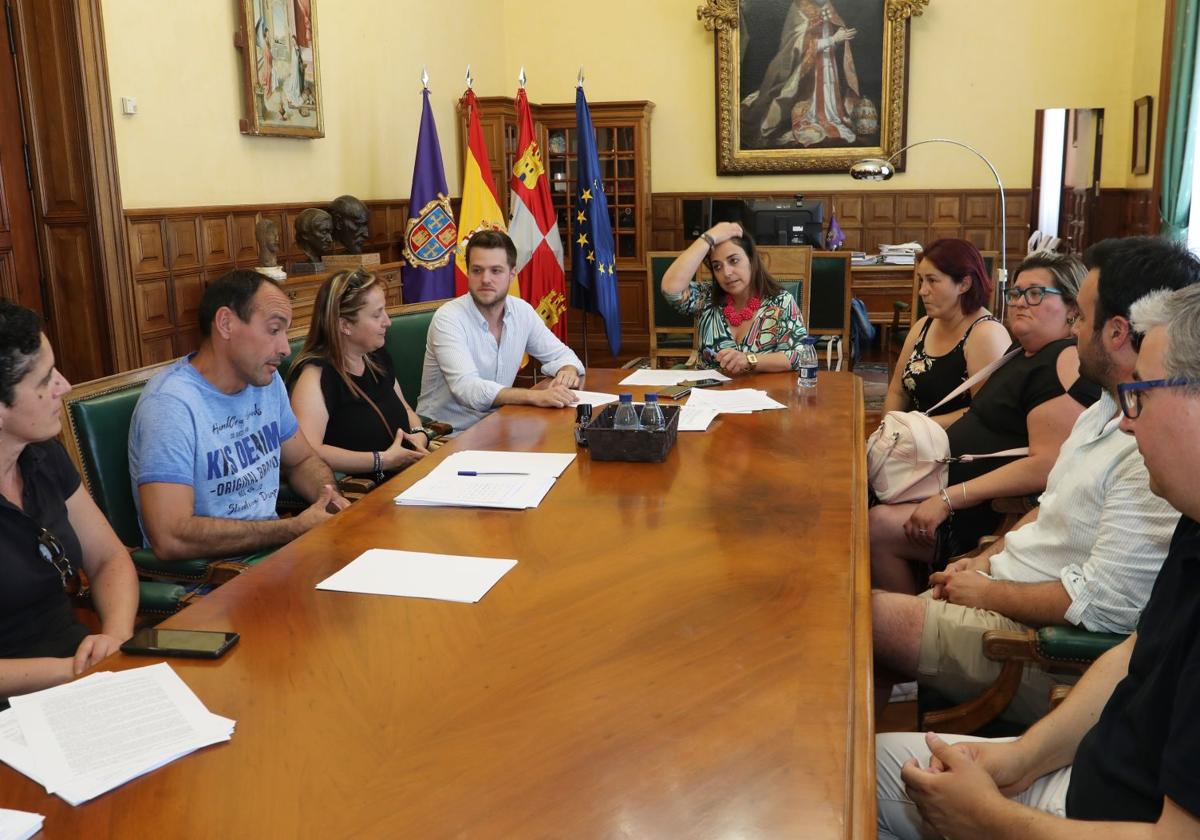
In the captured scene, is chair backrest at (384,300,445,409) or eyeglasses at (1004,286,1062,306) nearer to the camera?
eyeglasses at (1004,286,1062,306)

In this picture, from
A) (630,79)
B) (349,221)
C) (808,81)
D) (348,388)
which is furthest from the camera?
(630,79)

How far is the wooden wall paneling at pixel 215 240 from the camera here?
482 cm

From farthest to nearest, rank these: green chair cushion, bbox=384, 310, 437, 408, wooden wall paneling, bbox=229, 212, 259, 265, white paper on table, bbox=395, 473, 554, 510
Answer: wooden wall paneling, bbox=229, 212, 259, 265
green chair cushion, bbox=384, 310, 437, 408
white paper on table, bbox=395, 473, 554, 510

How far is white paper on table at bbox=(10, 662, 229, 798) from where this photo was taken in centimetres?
112

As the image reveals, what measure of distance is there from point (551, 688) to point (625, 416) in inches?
49.0

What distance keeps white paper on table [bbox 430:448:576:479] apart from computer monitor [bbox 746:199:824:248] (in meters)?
5.12

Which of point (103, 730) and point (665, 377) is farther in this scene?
point (665, 377)

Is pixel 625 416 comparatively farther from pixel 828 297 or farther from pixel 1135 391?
pixel 828 297

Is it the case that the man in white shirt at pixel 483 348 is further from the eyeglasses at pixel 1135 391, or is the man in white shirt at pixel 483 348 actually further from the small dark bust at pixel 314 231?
the eyeglasses at pixel 1135 391

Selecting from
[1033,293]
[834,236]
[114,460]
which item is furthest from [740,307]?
[834,236]

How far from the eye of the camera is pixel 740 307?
380cm

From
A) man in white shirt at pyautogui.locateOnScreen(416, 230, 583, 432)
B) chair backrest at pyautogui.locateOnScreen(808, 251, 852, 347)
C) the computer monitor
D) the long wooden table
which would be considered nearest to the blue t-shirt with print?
the long wooden table

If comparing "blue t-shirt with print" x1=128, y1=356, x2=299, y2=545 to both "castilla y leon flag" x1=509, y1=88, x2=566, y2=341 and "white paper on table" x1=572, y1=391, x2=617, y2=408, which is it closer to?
"white paper on table" x1=572, y1=391, x2=617, y2=408

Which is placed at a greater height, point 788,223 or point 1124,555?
point 788,223
